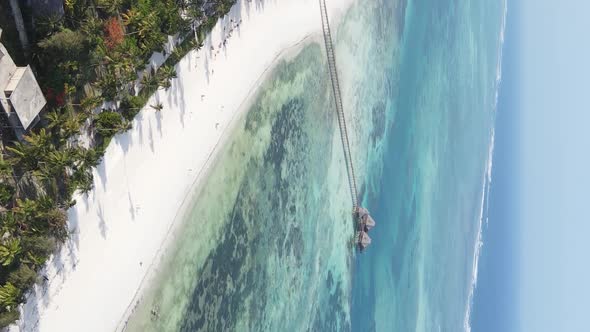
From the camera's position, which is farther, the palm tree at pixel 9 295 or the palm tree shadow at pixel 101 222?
the palm tree shadow at pixel 101 222

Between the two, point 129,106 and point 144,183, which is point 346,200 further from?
point 129,106

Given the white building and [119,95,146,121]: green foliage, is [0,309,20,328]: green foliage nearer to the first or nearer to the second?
the white building

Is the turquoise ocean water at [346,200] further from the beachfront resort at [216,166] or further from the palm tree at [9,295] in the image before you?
the palm tree at [9,295]

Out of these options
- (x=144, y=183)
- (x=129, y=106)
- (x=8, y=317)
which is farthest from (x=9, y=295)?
(x=129, y=106)

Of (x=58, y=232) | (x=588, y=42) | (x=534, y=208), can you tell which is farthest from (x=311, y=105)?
(x=588, y=42)

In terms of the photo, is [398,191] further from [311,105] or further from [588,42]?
[588,42]

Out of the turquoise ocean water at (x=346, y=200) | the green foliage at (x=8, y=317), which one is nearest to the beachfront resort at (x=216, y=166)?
the green foliage at (x=8, y=317)
